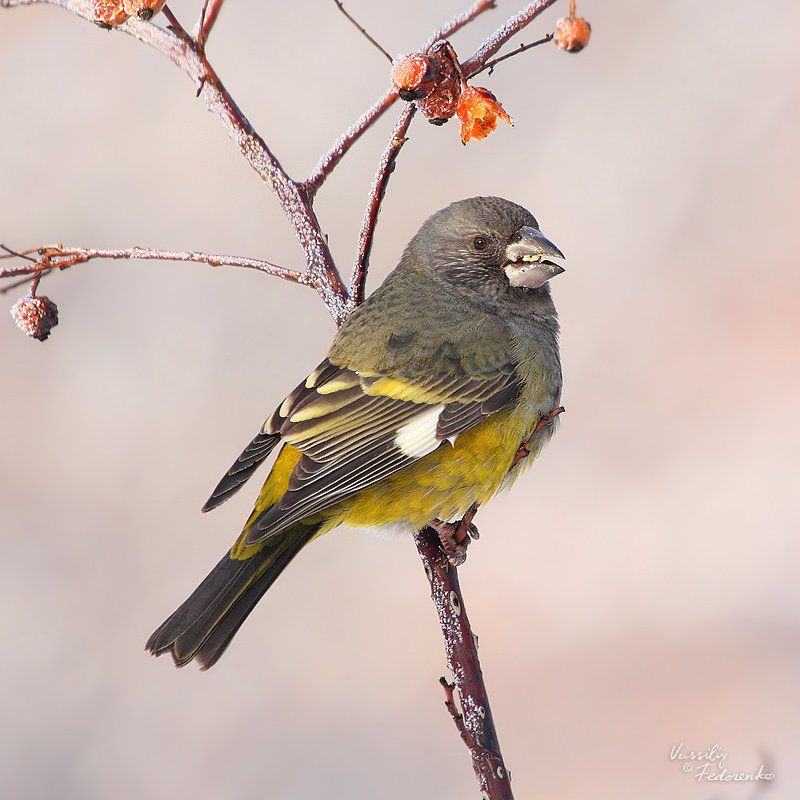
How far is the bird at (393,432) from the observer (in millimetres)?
2611

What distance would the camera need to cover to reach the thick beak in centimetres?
296

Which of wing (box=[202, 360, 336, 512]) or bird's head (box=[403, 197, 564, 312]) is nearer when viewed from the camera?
wing (box=[202, 360, 336, 512])

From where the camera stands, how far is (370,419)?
2740 millimetres

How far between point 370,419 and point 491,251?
0.68 meters

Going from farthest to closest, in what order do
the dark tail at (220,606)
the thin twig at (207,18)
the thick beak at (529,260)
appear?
the thick beak at (529,260) < the dark tail at (220,606) < the thin twig at (207,18)

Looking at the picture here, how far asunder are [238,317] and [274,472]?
2735mm

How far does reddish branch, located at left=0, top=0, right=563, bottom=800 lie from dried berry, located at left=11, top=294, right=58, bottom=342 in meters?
0.03

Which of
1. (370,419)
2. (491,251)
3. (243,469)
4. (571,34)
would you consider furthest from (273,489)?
(571,34)

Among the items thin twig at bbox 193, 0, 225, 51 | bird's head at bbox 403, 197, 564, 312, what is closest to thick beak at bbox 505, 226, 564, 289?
bird's head at bbox 403, 197, 564, 312

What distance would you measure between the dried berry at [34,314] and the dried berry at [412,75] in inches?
37.5

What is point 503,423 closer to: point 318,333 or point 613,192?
point 318,333

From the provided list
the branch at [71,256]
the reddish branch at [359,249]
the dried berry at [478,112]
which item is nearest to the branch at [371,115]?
the reddish branch at [359,249]

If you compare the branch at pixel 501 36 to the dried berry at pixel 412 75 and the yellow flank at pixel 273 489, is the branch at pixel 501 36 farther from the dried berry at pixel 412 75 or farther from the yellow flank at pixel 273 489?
the yellow flank at pixel 273 489

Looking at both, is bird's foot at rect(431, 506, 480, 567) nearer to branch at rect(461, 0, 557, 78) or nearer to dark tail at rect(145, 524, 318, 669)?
dark tail at rect(145, 524, 318, 669)
